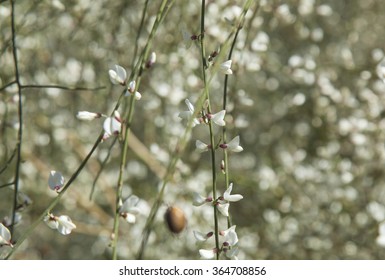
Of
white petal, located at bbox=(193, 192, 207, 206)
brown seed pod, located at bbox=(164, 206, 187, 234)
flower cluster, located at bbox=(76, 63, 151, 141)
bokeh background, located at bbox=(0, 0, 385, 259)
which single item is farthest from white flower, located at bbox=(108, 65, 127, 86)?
bokeh background, located at bbox=(0, 0, 385, 259)

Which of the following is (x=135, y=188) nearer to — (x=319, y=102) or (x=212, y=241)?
(x=212, y=241)

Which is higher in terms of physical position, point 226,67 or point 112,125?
point 226,67

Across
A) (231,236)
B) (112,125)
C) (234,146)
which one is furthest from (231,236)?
(112,125)

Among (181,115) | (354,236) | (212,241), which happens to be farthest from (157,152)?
(181,115)

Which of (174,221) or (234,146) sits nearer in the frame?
(234,146)

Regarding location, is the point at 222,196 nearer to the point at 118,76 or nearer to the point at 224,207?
the point at 224,207

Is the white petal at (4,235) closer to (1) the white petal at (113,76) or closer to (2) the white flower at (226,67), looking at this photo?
(1) the white petal at (113,76)
